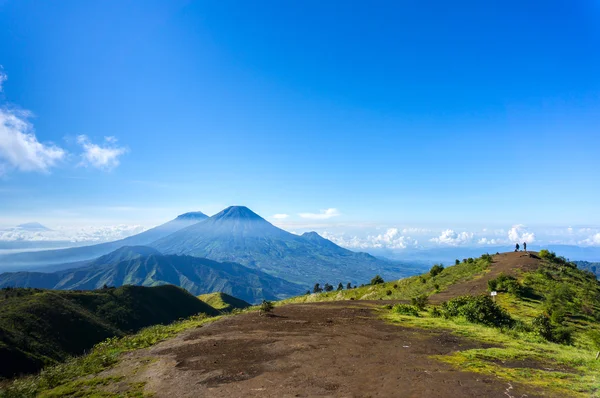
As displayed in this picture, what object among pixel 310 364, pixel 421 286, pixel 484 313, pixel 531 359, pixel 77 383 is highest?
pixel 484 313

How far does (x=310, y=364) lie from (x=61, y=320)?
7378 centimetres

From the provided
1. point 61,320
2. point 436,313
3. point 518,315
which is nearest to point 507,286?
point 518,315

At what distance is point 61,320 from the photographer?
65.7m

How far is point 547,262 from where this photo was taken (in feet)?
165

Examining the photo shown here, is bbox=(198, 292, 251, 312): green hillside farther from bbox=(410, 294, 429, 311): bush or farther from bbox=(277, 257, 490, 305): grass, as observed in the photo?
bbox=(410, 294, 429, 311): bush

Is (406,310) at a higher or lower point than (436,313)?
lower

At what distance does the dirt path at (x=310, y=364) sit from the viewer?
12984 mm

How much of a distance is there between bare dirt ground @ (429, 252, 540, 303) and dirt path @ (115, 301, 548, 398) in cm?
2000

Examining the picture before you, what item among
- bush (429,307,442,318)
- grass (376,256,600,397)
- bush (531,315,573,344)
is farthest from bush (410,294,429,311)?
bush (531,315,573,344)

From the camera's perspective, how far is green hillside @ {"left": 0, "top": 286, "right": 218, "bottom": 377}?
154 feet

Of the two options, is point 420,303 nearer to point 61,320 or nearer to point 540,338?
point 540,338

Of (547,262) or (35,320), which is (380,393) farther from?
(35,320)

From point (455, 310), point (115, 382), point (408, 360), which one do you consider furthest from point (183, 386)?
point (455, 310)

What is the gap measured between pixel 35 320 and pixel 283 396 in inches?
2887
